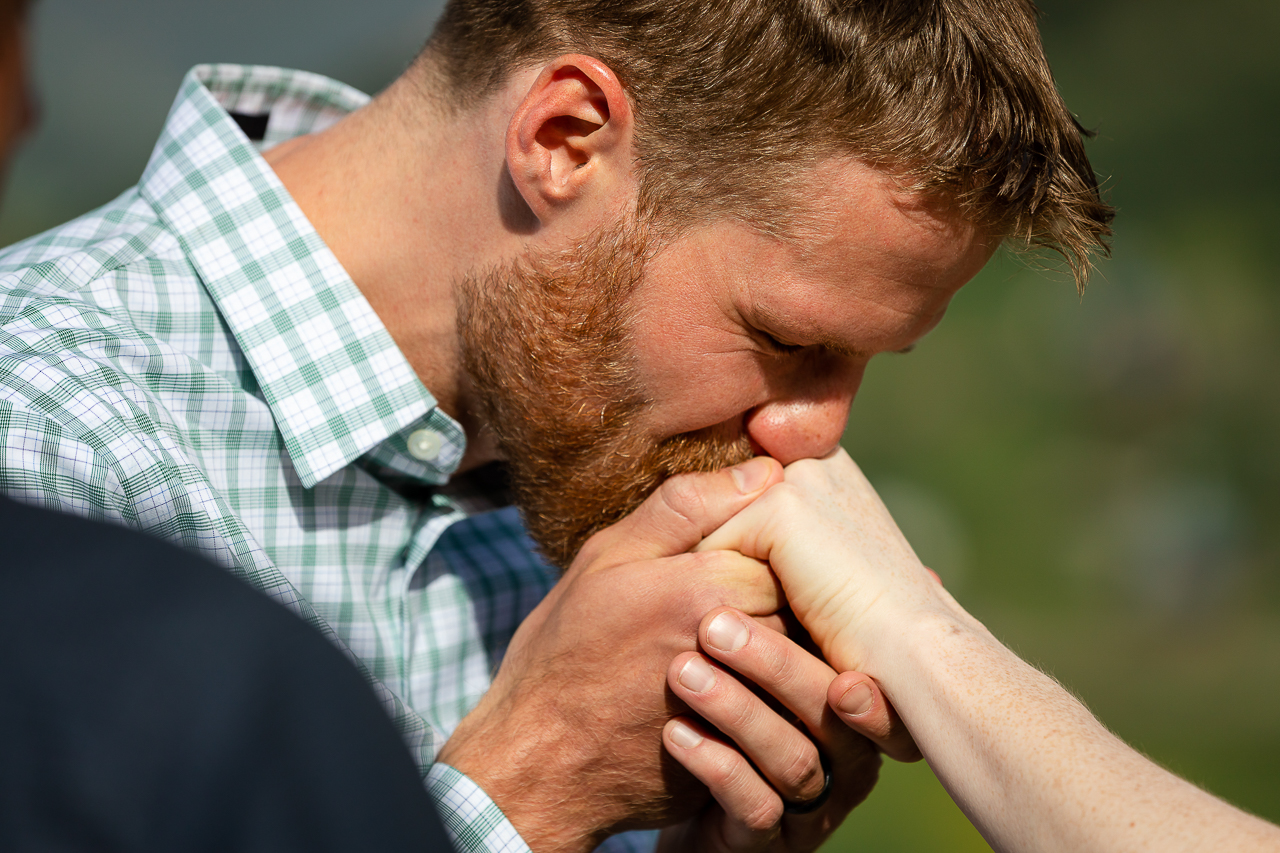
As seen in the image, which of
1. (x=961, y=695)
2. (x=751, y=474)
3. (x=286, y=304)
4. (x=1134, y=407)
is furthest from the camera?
(x=1134, y=407)

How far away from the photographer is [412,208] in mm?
2080

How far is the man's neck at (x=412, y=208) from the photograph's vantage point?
2037 millimetres

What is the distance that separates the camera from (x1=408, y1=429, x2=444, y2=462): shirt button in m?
2.08

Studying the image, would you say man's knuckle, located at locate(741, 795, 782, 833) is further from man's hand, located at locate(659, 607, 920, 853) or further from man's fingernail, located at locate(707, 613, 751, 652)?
man's fingernail, located at locate(707, 613, 751, 652)

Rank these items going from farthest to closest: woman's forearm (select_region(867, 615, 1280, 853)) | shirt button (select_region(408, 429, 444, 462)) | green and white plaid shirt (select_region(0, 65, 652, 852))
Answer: shirt button (select_region(408, 429, 444, 462)), green and white plaid shirt (select_region(0, 65, 652, 852)), woman's forearm (select_region(867, 615, 1280, 853))

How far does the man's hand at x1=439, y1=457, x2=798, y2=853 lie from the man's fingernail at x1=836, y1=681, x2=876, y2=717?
27cm

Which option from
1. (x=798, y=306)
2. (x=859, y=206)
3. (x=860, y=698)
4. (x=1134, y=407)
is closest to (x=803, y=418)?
(x=798, y=306)

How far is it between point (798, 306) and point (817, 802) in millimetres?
1068

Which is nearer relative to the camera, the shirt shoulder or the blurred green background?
the shirt shoulder

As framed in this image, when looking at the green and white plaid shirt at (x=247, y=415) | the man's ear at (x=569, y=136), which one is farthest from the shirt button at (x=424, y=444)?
the man's ear at (x=569, y=136)

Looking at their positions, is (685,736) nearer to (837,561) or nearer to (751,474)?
(837,561)

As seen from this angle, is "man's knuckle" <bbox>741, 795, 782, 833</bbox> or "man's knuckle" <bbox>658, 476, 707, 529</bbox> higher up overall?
"man's knuckle" <bbox>658, 476, 707, 529</bbox>

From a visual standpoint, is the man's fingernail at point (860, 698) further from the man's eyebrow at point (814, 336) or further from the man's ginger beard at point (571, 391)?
the man's eyebrow at point (814, 336)

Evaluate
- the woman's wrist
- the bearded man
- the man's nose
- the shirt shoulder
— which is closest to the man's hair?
the bearded man
